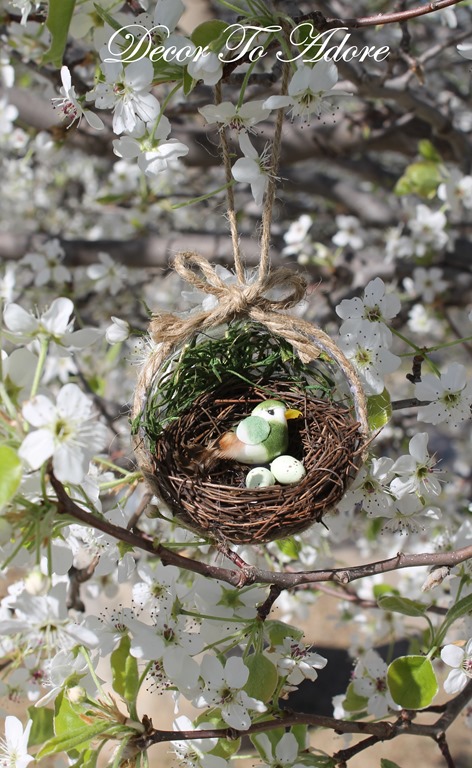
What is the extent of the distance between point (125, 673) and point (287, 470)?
420mm

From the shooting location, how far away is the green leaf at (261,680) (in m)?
1.01

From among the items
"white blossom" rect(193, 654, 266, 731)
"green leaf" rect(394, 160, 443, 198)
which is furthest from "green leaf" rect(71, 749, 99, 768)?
"green leaf" rect(394, 160, 443, 198)

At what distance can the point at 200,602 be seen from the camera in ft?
3.49

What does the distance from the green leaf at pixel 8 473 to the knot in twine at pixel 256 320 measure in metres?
0.39

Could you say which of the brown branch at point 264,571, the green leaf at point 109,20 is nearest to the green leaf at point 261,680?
the brown branch at point 264,571

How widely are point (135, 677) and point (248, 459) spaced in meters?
0.45

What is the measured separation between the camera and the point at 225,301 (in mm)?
1076

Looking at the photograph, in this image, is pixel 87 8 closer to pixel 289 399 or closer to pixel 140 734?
pixel 289 399

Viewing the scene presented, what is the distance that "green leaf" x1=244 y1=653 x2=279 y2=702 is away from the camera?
3.30 ft

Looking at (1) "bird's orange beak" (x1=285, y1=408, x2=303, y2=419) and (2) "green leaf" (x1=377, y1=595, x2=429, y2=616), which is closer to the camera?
(2) "green leaf" (x1=377, y1=595, x2=429, y2=616)

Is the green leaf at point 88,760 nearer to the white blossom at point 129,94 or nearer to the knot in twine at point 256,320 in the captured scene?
the knot in twine at point 256,320

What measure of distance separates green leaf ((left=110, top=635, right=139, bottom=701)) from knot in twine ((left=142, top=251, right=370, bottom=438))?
1.07 ft

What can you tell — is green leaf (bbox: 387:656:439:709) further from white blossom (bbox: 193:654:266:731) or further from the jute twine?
the jute twine

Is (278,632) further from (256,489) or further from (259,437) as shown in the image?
(259,437)
